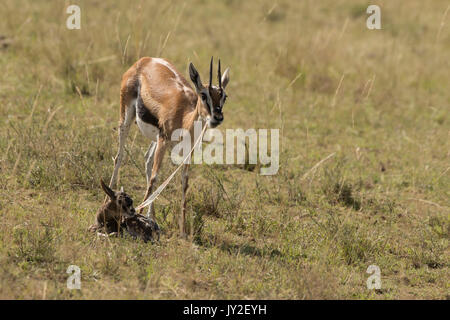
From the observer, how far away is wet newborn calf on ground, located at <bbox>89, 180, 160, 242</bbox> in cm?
612

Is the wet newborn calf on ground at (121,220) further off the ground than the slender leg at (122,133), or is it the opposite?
the slender leg at (122,133)

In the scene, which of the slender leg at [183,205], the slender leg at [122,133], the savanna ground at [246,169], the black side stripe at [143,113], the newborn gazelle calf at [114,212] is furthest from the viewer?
the slender leg at [122,133]

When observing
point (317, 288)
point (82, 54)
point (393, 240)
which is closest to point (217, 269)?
point (317, 288)

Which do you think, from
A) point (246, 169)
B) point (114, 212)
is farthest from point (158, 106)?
point (246, 169)

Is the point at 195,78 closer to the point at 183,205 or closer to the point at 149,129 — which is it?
the point at 149,129

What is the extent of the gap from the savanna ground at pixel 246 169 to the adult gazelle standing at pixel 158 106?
0.33 m

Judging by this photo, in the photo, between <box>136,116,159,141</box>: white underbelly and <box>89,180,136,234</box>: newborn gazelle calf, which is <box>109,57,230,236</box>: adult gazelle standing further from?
<box>89,180,136,234</box>: newborn gazelle calf

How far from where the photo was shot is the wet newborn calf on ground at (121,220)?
6121mm

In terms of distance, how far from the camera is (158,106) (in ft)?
22.5

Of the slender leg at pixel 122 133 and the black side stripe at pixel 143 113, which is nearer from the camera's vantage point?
the black side stripe at pixel 143 113

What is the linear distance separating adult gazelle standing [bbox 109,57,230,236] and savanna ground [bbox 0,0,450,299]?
33 centimetres

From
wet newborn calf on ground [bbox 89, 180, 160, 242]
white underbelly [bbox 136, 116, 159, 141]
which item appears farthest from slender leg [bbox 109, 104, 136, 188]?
wet newborn calf on ground [bbox 89, 180, 160, 242]

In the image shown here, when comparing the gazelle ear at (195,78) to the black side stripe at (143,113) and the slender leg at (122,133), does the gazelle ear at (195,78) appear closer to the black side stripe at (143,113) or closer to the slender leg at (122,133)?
the black side stripe at (143,113)

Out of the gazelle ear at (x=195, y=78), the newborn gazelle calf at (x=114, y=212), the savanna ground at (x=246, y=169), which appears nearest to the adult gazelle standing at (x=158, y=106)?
the gazelle ear at (x=195, y=78)
